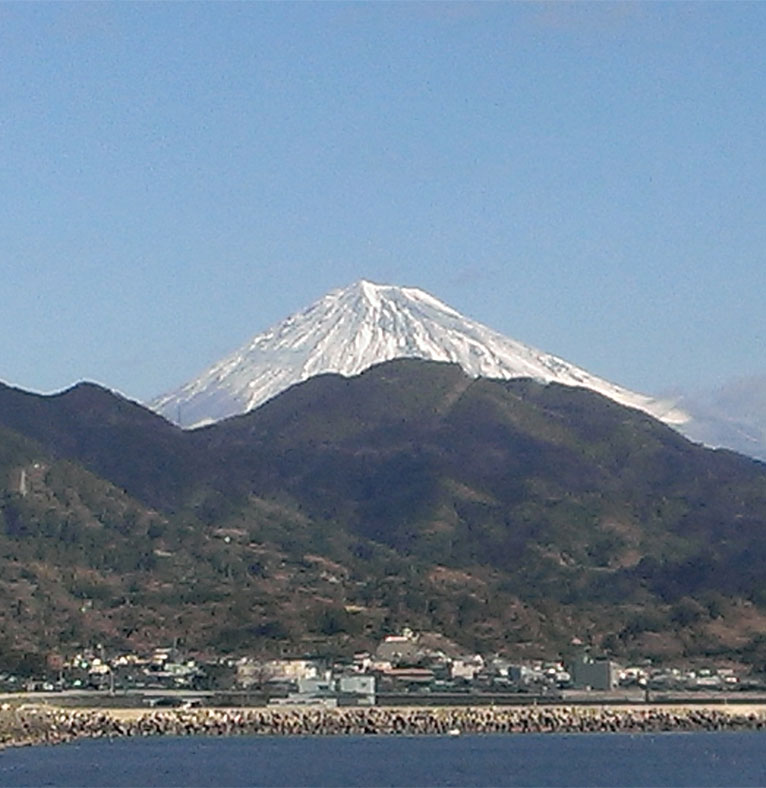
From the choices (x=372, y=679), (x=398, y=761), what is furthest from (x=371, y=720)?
(x=398, y=761)

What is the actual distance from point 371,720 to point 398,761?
88.1 feet

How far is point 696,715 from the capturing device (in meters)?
131

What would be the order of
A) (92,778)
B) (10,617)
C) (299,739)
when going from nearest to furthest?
(92,778), (299,739), (10,617)

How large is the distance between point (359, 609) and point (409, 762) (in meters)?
91.8

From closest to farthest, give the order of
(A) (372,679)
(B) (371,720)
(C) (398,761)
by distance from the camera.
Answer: (C) (398,761) → (B) (371,720) → (A) (372,679)

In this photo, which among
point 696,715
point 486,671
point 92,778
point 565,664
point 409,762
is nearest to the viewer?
point 92,778

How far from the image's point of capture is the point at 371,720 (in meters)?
126

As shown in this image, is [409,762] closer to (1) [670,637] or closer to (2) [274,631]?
(2) [274,631]

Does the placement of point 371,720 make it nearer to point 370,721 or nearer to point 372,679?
point 370,721

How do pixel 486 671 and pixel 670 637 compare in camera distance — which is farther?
pixel 670 637

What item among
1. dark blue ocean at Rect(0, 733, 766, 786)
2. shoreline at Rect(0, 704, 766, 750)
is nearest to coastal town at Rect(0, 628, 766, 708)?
shoreline at Rect(0, 704, 766, 750)

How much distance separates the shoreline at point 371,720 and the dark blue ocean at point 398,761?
3.60m

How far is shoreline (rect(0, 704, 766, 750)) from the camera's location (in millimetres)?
121625

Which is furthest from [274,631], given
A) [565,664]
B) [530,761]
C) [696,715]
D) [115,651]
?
[530,761]
